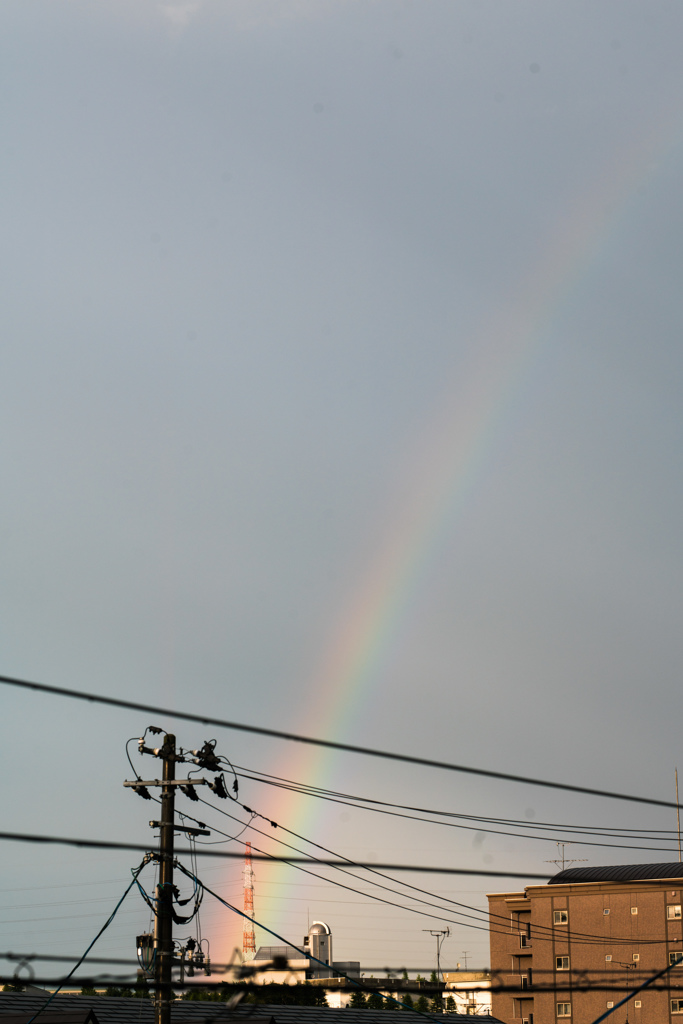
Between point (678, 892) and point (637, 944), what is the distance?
199 inches

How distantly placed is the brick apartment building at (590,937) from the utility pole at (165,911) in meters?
65.5

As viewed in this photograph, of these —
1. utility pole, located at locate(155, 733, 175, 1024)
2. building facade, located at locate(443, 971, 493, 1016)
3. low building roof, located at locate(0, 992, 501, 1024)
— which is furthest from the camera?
building facade, located at locate(443, 971, 493, 1016)

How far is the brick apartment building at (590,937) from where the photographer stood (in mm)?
82812

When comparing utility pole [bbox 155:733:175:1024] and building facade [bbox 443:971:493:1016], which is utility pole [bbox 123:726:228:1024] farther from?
building facade [bbox 443:971:493:1016]

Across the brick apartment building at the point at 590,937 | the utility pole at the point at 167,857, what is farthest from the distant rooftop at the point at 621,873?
the utility pole at the point at 167,857

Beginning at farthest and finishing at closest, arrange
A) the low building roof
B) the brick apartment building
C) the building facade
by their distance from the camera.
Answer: the building facade, the brick apartment building, the low building roof

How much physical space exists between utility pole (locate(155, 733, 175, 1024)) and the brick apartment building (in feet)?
215

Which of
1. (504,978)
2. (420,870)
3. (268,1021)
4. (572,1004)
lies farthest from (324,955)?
(420,870)

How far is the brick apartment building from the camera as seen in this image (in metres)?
82.8

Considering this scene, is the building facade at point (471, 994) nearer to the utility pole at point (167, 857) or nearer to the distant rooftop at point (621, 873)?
the distant rooftop at point (621, 873)

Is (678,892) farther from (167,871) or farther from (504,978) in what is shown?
(167,871)

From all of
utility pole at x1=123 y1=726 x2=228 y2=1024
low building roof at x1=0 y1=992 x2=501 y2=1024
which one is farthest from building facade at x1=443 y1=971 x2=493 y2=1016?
utility pole at x1=123 y1=726 x2=228 y2=1024

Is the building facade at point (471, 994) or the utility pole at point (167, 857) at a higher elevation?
the utility pole at point (167, 857)

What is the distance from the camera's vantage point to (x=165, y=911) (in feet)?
65.5
